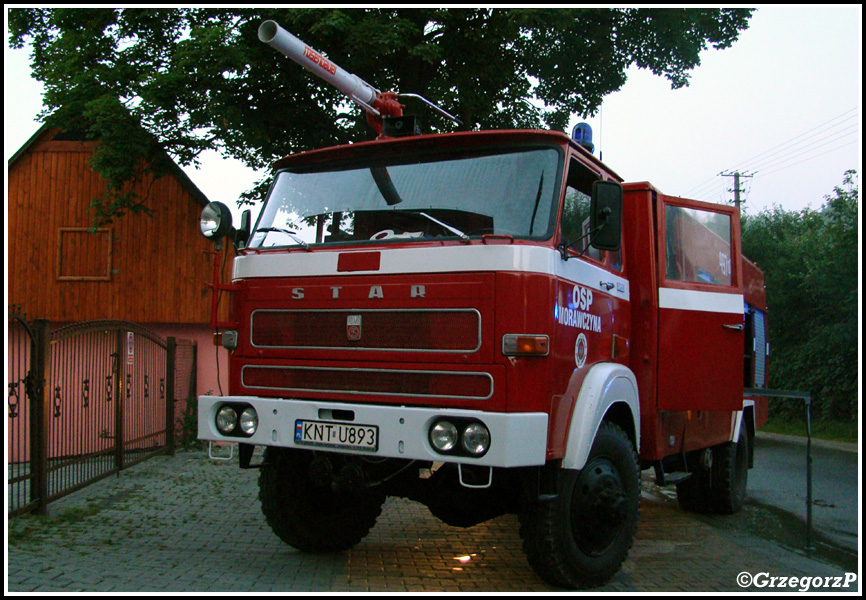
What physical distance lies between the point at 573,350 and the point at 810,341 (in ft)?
61.0

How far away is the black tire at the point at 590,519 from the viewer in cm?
472

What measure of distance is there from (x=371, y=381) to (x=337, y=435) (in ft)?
1.24

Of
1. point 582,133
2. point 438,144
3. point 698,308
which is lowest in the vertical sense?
point 698,308

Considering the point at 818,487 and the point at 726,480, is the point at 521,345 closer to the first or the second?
the point at 726,480

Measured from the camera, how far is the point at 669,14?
15.2 m

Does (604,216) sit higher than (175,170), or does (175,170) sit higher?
(175,170)

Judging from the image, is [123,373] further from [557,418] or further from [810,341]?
[810,341]

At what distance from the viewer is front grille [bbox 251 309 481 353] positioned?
15.0ft

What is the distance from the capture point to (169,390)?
1256cm

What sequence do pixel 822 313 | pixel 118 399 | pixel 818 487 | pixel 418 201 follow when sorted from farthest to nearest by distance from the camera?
pixel 822 313, pixel 818 487, pixel 118 399, pixel 418 201

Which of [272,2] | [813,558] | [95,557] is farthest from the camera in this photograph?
[272,2]

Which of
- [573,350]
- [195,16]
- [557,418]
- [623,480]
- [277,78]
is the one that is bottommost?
[623,480]

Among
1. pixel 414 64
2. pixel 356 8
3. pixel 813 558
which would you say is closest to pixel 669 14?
pixel 414 64

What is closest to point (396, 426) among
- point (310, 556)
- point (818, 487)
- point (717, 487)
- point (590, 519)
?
point (590, 519)
